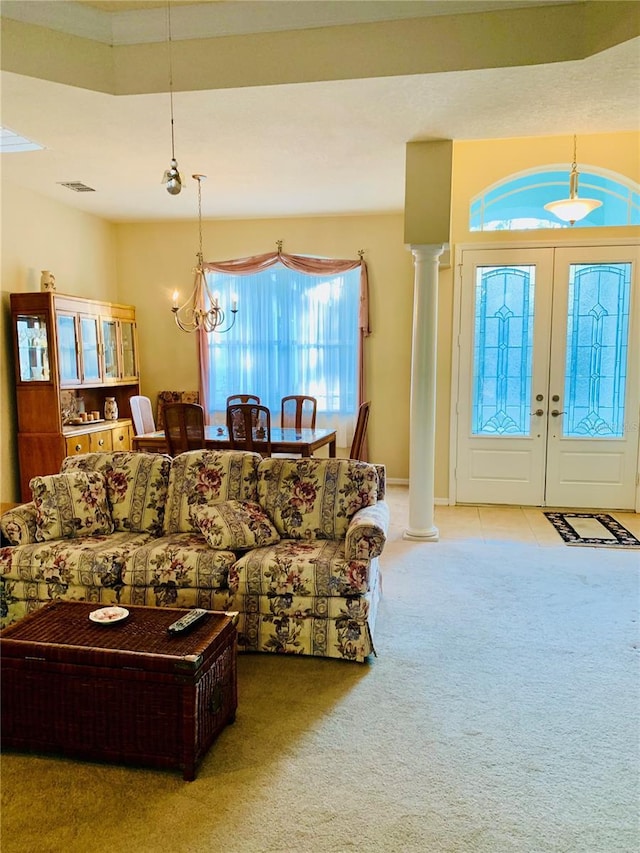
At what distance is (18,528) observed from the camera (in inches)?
117

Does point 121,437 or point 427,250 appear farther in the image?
point 121,437

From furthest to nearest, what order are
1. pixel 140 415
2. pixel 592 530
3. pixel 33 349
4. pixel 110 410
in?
1. pixel 110 410
2. pixel 140 415
3. pixel 33 349
4. pixel 592 530

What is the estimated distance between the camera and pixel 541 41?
2.96 m

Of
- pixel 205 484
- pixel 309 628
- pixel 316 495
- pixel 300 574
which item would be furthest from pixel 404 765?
pixel 205 484

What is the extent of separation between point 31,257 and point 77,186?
2.54 feet

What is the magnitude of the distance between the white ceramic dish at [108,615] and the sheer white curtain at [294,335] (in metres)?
4.30

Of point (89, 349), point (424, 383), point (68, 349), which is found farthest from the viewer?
point (89, 349)

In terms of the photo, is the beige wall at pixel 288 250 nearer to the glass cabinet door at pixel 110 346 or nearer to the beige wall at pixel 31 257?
the beige wall at pixel 31 257

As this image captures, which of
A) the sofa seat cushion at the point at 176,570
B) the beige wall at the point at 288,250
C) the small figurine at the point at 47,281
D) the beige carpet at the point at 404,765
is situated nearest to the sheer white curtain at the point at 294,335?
the beige wall at the point at 288,250

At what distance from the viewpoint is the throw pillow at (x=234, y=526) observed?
9.32ft

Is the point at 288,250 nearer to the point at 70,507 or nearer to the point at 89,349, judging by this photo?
the point at 89,349

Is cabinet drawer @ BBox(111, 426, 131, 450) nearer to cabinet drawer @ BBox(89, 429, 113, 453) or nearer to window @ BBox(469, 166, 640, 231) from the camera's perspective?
cabinet drawer @ BBox(89, 429, 113, 453)

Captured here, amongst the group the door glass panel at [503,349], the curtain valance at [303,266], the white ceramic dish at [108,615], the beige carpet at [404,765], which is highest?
the curtain valance at [303,266]

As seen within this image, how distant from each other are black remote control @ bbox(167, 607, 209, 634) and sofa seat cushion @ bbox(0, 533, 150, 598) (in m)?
0.68
